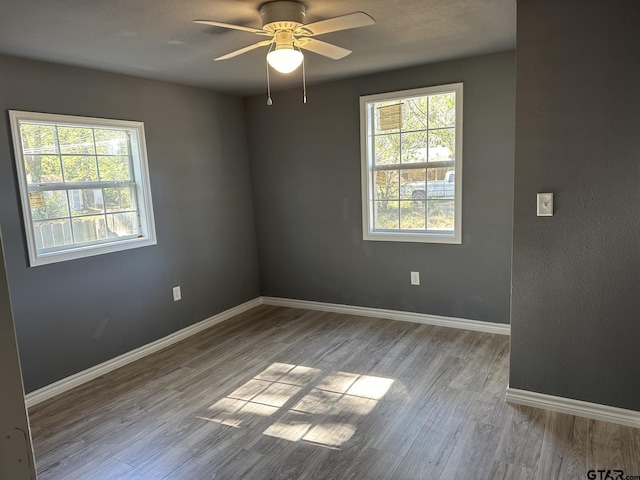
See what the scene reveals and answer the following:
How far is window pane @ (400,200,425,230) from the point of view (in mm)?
3965

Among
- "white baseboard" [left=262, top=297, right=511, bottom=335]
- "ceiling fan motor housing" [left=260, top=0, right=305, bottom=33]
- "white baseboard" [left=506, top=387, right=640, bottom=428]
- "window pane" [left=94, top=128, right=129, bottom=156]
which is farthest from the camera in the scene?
"white baseboard" [left=262, top=297, right=511, bottom=335]

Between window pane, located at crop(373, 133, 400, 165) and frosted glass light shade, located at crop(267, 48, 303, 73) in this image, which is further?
window pane, located at crop(373, 133, 400, 165)

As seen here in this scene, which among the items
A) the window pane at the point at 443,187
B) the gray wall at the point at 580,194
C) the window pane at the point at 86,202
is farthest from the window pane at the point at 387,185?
the window pane at the point at 86,202

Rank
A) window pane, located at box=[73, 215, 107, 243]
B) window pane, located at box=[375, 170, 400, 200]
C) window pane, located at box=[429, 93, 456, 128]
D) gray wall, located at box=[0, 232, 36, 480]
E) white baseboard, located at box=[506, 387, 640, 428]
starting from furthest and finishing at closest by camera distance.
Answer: window pane, located at box=[375, 170, 400, 200]
window pane, located at box=[429, 93, 456, 128]
window pane, located at box=[73, 215, 107, 243]
white baseboard, located at box=[506, 387, 640, 428]
gray wall, located at box=[0, 232, 36, 480]

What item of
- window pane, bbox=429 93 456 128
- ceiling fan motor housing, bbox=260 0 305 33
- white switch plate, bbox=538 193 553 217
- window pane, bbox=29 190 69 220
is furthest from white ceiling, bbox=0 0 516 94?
white switch plate, bbox=538 193 553 217

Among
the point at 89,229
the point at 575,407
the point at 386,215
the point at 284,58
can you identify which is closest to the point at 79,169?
the point at 89,229

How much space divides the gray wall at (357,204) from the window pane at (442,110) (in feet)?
0.40

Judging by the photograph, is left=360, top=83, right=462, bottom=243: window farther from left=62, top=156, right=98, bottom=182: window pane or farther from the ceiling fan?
A: left=62, top=156, right=98, bottom=182: window pane

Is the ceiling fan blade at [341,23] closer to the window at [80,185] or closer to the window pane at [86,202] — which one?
the window at [80,185]

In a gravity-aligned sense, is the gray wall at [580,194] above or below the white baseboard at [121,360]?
above

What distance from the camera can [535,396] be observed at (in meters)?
2.58

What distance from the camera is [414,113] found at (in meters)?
3.85

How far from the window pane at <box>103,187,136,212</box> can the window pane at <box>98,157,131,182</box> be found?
0.09 meters

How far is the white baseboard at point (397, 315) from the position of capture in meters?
3.78
